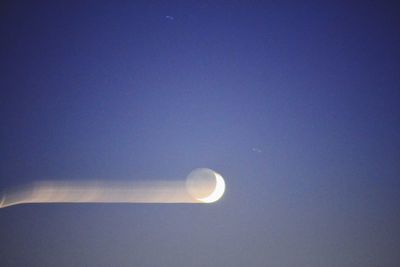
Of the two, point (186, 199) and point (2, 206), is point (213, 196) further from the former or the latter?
point (2, 206)

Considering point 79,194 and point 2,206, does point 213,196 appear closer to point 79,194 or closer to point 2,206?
point 79,194

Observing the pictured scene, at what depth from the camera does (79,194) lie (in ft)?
24.3

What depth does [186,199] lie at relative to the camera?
7555 mm

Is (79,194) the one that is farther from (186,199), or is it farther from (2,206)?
(186,199)

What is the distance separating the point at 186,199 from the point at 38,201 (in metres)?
2.66

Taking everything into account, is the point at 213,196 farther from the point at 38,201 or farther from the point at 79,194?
the point at 38,201

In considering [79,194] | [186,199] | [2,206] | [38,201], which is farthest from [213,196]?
[2,206]

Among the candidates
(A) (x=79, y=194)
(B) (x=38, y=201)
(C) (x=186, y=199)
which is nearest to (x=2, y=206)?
(B) (x=38, y=201)

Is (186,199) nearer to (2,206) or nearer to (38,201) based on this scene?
(38,201)

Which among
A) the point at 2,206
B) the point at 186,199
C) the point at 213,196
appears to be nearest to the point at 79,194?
the point at 2,206

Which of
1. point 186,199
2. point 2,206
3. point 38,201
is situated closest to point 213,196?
point 186,199

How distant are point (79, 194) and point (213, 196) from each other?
2.45 m

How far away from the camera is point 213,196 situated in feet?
25.0

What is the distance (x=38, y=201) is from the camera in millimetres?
7332
